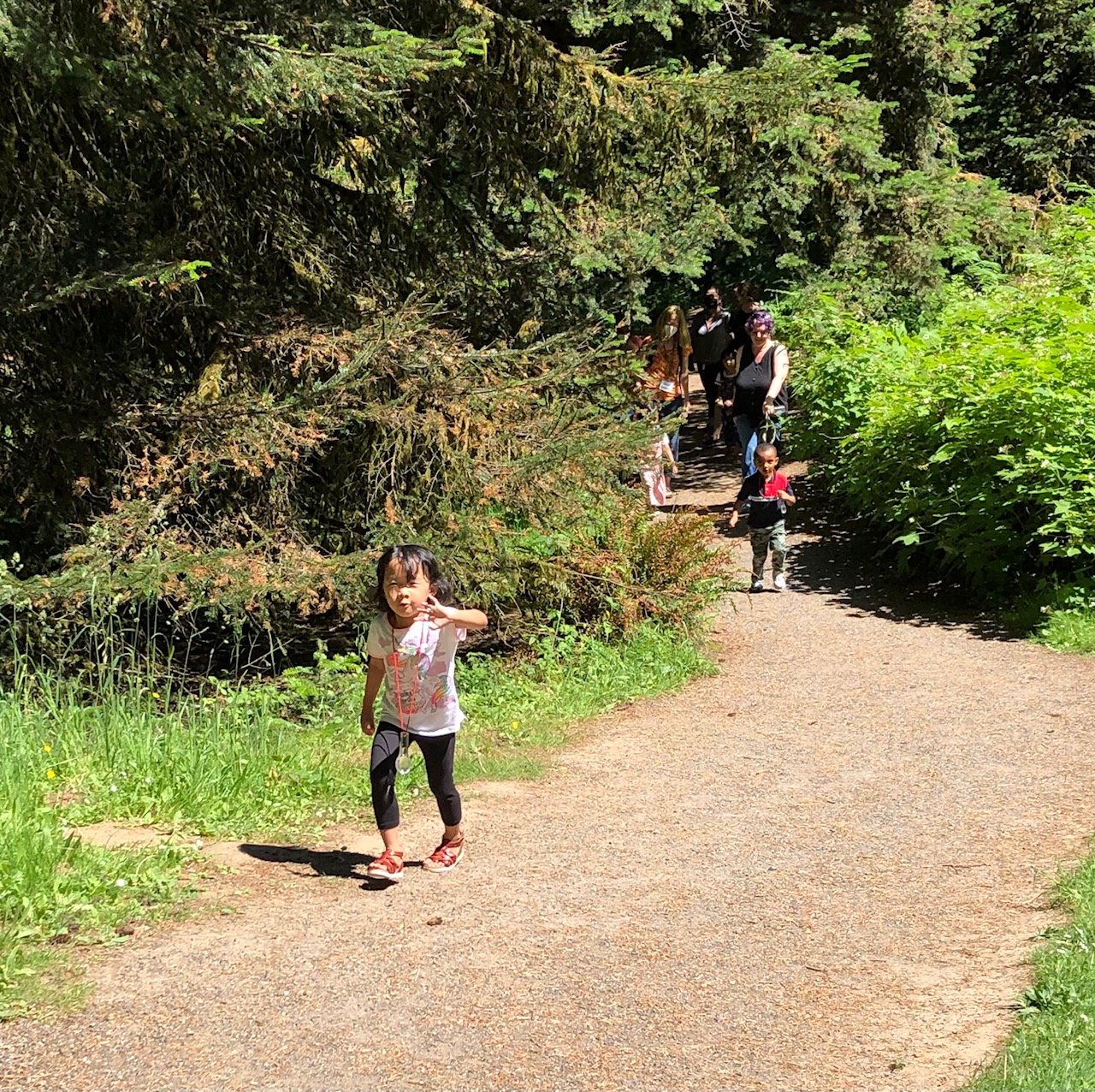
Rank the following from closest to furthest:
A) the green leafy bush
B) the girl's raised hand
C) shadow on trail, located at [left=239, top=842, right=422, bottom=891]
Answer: the girl's raised hand, shadow on trail, located at [left=239, top=842, right=422, bottom=891], the green leafy bush

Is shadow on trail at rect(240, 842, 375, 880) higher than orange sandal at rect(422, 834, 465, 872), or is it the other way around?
orange sandal at rect(422, 834, 465, 872)

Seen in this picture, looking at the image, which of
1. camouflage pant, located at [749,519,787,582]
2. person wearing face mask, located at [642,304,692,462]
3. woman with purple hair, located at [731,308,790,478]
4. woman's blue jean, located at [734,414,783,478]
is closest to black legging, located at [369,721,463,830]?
camouflage pant, located at [749,519,787,582]

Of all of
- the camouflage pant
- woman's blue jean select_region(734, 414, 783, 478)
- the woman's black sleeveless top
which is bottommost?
the camouflage pant

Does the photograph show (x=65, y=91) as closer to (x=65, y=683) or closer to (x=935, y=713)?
(x=65, y=683)

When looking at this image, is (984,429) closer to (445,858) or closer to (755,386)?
(755,386)

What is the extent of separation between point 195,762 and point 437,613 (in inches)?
70.0

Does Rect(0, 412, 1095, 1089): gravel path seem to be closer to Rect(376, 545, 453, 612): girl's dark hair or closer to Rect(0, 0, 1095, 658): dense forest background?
Rect(376, 545, 453, 612): girl's dark hair

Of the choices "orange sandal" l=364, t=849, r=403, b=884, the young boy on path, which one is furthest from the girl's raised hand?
the young boy on path

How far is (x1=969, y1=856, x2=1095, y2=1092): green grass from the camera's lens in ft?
12.5

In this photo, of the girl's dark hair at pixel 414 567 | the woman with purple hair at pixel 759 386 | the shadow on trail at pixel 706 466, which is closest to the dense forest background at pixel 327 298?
the woman with purple hair at pixel 759 386

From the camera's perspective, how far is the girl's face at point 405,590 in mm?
5426

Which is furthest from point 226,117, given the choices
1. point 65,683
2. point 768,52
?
point 768,52

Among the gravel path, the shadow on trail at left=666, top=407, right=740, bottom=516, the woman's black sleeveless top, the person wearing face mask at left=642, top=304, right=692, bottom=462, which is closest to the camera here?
the gravel path

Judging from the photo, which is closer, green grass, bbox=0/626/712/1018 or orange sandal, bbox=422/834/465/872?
green grass, bbox=0/626/712/1018
